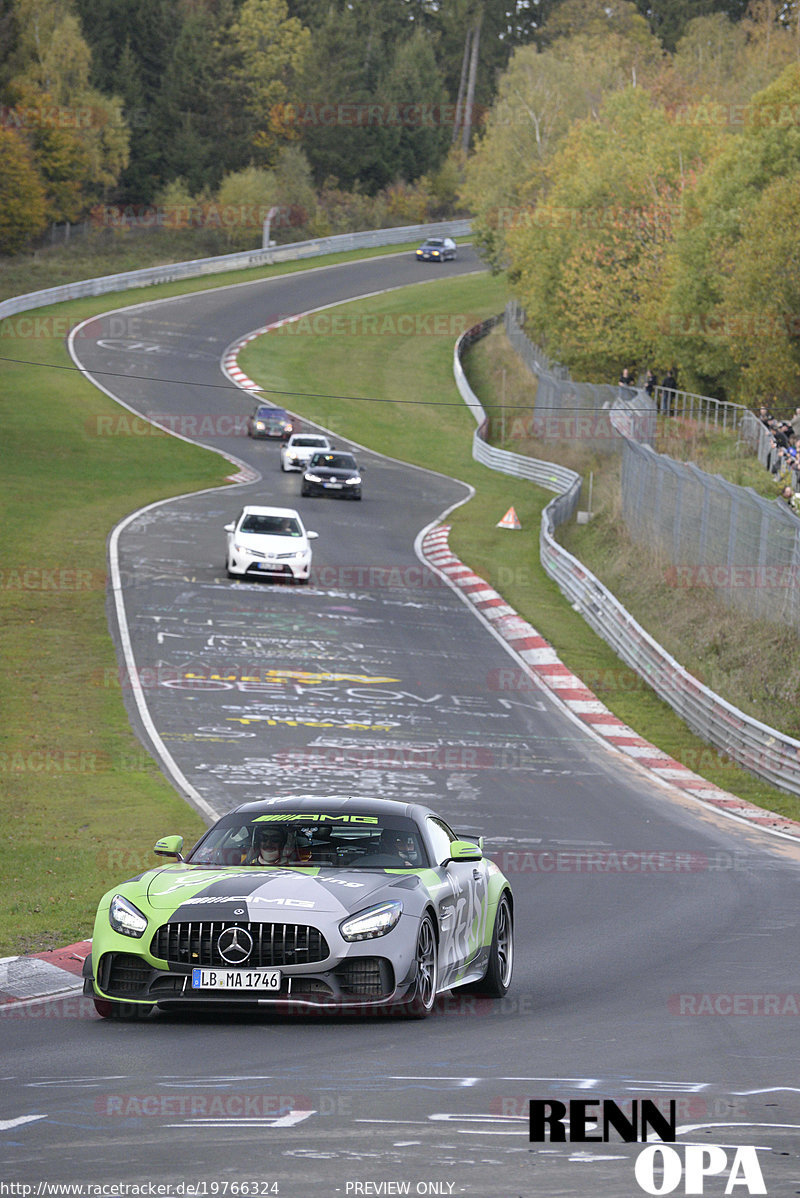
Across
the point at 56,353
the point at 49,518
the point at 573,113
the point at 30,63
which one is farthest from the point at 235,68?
the point at 49,518

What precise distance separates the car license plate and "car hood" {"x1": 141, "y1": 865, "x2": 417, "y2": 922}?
0.28m

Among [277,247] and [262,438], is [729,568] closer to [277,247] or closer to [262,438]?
[262,438]

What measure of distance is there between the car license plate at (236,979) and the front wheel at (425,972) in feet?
2.63

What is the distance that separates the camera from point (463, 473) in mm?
54438

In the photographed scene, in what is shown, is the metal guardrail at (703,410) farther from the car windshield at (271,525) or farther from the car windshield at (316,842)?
the car windshield at (316,842)

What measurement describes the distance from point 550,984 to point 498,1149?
458cm

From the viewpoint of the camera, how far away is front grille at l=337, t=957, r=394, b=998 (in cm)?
850

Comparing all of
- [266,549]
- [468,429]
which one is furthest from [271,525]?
[468,429]

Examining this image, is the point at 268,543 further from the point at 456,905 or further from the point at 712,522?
the point at 456,905

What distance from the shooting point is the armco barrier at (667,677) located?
22.7 m

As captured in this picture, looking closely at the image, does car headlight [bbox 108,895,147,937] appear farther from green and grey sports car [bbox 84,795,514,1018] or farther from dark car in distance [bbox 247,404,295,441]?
dark car in distance [bbox 247,404,295,441]

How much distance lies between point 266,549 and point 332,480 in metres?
12.3
